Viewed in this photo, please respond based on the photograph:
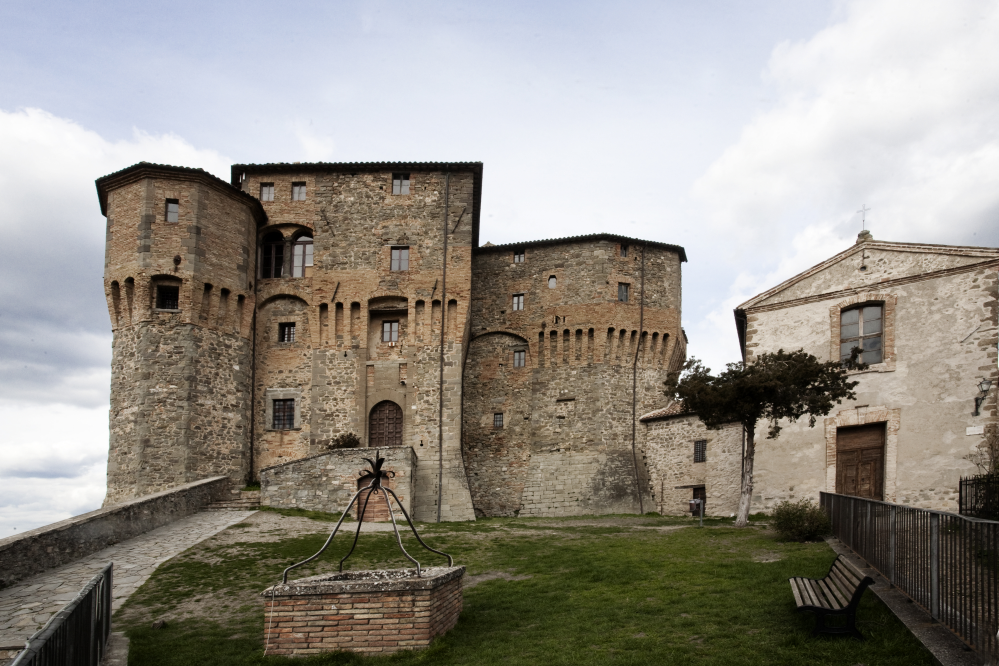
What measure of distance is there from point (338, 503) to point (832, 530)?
14.9 m

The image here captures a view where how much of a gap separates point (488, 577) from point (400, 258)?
725 inches

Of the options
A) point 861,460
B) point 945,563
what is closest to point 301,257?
point 861,460

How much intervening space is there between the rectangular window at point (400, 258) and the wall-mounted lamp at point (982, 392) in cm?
1968

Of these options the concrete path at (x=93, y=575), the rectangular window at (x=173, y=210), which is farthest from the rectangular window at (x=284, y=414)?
the concrete path at (x=93, y=575)

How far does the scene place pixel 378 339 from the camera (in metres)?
30.6

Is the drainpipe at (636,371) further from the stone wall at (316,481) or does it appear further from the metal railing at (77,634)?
the metal railing at (77,634)

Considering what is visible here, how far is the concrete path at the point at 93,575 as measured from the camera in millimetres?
10953

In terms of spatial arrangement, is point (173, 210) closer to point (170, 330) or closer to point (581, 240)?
point (170, 330)

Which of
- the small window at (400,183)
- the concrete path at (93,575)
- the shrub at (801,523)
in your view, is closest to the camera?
the concrete path at (93,575)

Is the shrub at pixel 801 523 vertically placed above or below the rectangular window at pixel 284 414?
below

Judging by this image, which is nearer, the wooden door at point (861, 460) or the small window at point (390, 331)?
Answer: the wooden door at point (861, 460)

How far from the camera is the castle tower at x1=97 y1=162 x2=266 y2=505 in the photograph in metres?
25.8

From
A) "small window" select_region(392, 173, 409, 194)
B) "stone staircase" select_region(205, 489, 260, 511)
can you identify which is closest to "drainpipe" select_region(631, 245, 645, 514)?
"small window" select_region(392, 173, 409, 194)

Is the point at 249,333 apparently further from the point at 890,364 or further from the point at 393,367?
the point at 890,364
